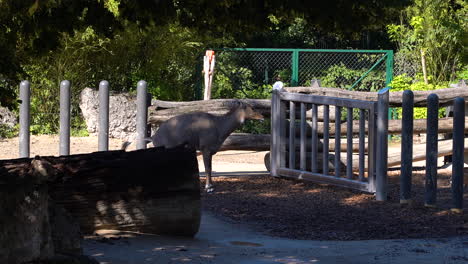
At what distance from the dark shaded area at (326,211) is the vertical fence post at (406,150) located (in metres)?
0.17

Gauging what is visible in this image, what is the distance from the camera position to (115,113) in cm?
1791

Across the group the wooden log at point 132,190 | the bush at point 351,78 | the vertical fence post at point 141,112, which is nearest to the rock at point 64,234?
the wooden log at point 132,190

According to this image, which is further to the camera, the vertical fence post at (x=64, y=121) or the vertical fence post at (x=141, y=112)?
the vertical fence post at (x=64, y=121)

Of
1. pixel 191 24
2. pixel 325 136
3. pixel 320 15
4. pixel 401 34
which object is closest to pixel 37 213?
pixel 191 24

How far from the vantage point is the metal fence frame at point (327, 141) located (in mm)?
9289

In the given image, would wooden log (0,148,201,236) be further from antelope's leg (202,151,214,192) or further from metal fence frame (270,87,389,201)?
metal fence frame (270,87,389,201)

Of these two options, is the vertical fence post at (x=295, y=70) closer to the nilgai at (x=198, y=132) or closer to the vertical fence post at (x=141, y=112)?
the vertical fence post at (x=141, y=112)

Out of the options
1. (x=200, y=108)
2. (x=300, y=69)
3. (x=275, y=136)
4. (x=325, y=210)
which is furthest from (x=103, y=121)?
(x=300, y=69)

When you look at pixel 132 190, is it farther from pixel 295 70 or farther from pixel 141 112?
pixel 295 70

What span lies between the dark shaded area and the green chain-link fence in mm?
8941

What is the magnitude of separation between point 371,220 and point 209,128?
2.42m

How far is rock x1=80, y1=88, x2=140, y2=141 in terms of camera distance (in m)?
17.8

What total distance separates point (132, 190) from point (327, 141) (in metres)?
4.17

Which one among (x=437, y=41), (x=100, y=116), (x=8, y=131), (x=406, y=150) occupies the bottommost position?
(x=406, y=150)
